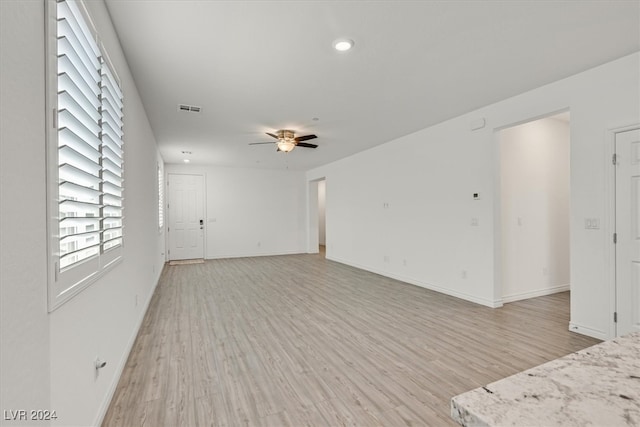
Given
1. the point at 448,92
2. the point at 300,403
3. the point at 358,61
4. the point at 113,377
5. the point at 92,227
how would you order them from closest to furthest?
the point at 92,227
the point at 300,403
the point at 113,377
the point at 358,61
the point at 448,92

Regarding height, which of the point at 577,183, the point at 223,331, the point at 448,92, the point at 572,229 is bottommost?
the point at 223,331

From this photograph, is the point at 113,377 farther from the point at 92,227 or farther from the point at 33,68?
the point at 33,68

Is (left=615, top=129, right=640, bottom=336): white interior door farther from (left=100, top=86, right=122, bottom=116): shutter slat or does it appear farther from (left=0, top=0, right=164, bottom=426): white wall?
(left=100, top=86, right=122, bottom=116): shutter slat

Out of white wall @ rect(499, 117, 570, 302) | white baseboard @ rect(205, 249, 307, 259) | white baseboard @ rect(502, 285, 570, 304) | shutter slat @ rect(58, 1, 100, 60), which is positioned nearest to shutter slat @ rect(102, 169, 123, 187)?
shutter slat @ rect(58, 1, 100, 60)

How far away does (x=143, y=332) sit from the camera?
127 inches

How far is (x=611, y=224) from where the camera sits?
9.56 feet

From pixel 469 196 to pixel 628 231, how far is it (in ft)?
5.55

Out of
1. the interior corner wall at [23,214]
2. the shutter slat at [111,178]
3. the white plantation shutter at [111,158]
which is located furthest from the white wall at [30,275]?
the shutter slat at [111,178]

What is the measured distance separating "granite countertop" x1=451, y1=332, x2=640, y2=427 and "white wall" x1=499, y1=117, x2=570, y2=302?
4.14m

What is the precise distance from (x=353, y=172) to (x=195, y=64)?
475 centimetres

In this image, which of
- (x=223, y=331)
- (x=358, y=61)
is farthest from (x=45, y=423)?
(x=358, y=61)

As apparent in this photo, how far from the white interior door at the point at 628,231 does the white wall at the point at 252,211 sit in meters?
7.63

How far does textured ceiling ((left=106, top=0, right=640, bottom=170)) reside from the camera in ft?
6.93

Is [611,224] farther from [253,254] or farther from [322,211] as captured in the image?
[322,211]
